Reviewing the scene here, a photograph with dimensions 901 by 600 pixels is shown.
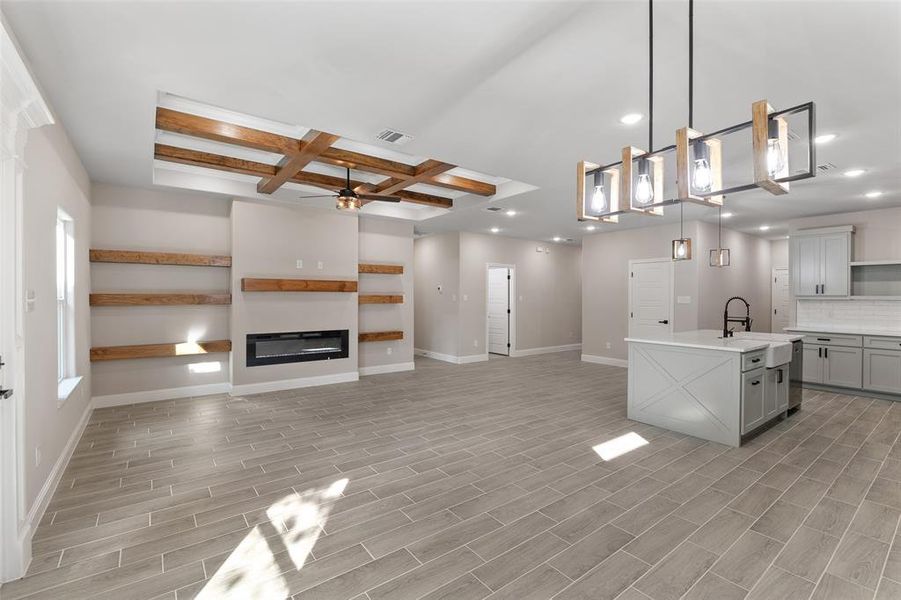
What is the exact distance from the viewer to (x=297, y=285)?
6094 millimetres

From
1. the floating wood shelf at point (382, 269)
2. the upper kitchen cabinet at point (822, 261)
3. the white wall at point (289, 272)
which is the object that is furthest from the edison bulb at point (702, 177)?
the upper kitchen cabinet at point (822, 261)

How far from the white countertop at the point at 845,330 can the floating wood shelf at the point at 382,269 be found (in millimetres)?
6212

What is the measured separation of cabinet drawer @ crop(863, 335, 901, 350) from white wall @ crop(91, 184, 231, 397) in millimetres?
8711

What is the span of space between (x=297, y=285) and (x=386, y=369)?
2.24 metres

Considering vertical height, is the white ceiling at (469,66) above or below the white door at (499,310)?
above

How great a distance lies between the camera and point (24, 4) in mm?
1954

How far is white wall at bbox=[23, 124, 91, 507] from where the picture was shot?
8.29 feet

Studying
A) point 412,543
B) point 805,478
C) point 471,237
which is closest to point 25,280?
point 412,543

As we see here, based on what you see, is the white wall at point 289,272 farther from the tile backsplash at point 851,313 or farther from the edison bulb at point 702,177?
the tile backsplash at point 851,313

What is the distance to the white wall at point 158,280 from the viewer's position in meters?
5.24

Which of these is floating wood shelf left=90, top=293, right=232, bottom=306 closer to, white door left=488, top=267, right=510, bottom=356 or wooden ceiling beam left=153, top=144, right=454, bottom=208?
wooden ceiling beam left=153, top=144, right=454, bottom=208

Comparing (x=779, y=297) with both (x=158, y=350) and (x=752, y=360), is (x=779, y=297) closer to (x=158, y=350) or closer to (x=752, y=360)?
(x=752, y=360)

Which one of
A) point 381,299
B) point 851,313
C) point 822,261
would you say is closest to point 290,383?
point 381,299

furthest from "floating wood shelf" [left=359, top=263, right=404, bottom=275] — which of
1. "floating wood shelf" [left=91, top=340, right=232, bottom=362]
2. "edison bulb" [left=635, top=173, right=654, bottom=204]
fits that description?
"edison bulb" [left=635, top=173, right=654, bottom=204]
